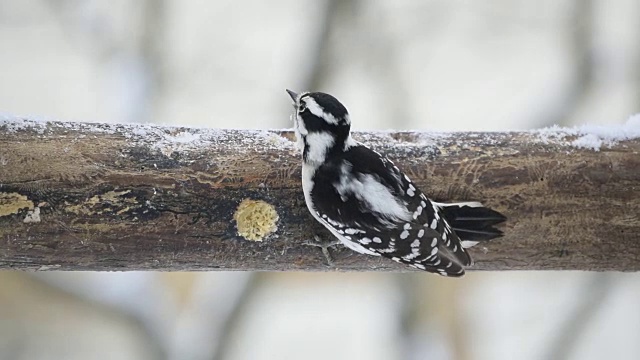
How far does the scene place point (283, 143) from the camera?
1620 mm

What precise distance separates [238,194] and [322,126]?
258mm

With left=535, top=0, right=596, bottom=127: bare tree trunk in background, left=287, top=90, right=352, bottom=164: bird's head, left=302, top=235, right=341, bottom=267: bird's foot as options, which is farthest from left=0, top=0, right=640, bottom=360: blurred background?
left=287, top=90, right=352, bottom=164: bird's head

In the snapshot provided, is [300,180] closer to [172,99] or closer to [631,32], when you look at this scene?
[172,99]

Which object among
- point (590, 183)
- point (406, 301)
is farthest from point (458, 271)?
point (406, 301)

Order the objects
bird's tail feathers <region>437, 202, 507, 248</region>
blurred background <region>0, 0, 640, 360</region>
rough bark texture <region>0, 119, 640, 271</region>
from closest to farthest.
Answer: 1. rough bark texture <region>0, 119, 640, 271</region>
2. bird's tail feathers <region>437, 202, 507, 248</region>
3. blurred background <region>0, 0, 640, 360</region>

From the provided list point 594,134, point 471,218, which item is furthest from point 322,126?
point 594,134

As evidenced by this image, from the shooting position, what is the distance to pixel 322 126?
1497mm

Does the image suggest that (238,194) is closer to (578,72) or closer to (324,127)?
(324,127)

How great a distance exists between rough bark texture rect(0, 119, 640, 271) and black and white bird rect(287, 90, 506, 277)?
10 cm

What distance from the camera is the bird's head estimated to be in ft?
4.89

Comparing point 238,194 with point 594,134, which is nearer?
point 238,194

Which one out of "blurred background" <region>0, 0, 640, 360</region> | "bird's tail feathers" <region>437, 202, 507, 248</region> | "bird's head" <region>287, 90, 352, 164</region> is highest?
"bird's head" <region>287, 90, 352, 164</region>

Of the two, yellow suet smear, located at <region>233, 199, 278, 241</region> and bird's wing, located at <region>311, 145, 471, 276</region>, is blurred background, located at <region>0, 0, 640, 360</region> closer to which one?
yellow suet smear, located at <region>233, 199, 278, 241</region>

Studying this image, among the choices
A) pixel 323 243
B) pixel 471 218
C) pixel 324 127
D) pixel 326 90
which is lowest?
pixel 326 90
